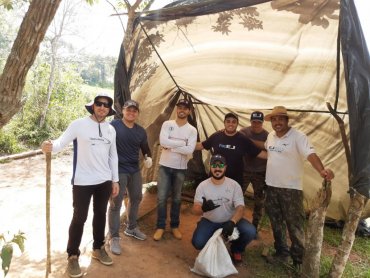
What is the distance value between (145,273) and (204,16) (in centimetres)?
299

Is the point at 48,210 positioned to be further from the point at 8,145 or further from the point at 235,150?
the point at 8,145

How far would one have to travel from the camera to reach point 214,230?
398 centimetres

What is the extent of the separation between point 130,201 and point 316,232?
92.0 inches

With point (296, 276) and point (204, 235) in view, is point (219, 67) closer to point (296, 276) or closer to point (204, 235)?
point (204, 235)

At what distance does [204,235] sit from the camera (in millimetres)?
3922

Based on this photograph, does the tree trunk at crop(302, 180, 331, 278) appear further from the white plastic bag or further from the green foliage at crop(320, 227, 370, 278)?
the white plastic bag

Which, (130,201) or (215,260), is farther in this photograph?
(130,201)

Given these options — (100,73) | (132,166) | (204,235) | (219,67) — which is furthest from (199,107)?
(100,73)

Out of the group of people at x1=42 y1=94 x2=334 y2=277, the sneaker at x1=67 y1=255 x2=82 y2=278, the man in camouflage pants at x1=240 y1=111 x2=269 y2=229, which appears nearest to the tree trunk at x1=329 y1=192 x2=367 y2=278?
the group of people at x1=42 y1=94 x2=334 y2=277

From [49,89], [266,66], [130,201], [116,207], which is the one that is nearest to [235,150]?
[266,66]

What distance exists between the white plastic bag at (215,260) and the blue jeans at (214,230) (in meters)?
0.22

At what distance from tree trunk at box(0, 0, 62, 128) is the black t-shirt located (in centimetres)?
284

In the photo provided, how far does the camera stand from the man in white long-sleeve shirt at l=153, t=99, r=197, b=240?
4.51 metres

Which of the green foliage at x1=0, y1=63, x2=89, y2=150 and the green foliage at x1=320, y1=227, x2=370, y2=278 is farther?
the green foliage at x1=0, y1=63, x2=89, y2=150
